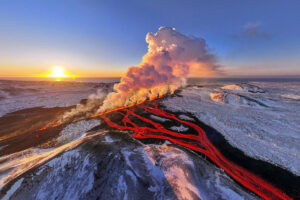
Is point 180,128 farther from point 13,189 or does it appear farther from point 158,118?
point 13,189

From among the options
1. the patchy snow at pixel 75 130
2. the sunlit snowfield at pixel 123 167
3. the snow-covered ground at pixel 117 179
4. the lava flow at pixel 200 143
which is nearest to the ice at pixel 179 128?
the lava flow at pixel 200 143

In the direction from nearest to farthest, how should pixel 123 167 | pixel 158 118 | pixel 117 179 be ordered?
pixel 117 179 < pixel 123 167 < pixel 158 118

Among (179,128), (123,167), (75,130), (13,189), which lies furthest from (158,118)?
(13,189)

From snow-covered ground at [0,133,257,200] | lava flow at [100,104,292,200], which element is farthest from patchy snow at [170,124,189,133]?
snow-covered ground at [0,133,257,200]

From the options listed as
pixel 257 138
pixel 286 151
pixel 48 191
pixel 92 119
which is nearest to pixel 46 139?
pixel 92 119

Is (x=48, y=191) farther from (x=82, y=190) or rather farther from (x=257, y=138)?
(x=257, y=138)

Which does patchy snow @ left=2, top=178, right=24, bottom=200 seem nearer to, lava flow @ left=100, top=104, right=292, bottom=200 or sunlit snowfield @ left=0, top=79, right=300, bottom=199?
sunlit snowfield @ left=0, top=79, right=300, bottom=199

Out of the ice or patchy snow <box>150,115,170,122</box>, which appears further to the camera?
patchy snow <box>150,115,170,122</box>

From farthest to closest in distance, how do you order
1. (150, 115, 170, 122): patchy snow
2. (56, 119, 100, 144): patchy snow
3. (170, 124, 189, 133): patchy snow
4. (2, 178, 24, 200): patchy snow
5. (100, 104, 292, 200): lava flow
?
(150, 115, 170, 122): patchy snow
(170, 124, 189, 133): patchy snow
(56, 119, 100, 144): patchy snow
(100, 104, 292, 200): lava flow
(2, 178, 24, 200): patchy snow

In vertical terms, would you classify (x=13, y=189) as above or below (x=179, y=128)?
above
